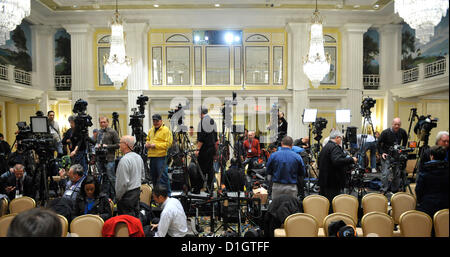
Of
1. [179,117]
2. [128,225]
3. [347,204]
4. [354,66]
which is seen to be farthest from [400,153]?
[354,66]

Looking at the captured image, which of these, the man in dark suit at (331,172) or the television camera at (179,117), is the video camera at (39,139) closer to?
the television camera at (179,117)

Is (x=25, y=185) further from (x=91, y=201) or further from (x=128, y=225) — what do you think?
(x=128, y=225)

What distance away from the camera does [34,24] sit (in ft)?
33.6

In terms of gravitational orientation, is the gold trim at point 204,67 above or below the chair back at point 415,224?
above

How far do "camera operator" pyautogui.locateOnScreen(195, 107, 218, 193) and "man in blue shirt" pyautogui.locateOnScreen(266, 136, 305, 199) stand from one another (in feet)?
3.94

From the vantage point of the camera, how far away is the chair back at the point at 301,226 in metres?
2.85

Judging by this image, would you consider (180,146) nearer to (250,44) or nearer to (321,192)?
(321,192)

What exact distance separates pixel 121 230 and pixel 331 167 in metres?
2.71

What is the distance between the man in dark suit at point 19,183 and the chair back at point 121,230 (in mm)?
2468

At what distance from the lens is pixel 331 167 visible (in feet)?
13.0

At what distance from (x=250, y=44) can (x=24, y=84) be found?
774 centimetres

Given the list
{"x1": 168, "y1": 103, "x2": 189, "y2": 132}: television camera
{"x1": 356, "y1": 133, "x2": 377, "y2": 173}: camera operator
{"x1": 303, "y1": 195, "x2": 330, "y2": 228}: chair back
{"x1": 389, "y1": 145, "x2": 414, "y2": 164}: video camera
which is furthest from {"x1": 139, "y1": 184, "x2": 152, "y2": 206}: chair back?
{"x1": 356, "y1": 133, "x2": 377, "y2": 173}: camera operator

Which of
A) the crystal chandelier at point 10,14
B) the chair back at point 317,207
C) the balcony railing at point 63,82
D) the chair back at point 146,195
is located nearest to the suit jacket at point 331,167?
the chair back at point 317,207
